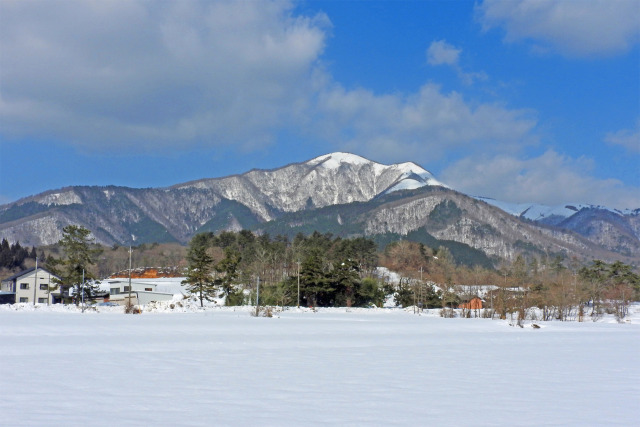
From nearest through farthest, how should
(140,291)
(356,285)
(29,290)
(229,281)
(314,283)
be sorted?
(229,281) → (314,283) → (356,285) → (29,290) → (140,291)

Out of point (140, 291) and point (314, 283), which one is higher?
point (314, 283)

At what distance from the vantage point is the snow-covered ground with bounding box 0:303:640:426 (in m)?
8.27

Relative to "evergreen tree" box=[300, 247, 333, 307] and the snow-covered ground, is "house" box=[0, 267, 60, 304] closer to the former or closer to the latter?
"evergreen tree" box=[300, 247, 333, 307]

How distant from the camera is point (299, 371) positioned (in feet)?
42.1

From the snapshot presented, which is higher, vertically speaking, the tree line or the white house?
the tree line

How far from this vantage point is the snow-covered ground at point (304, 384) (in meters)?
8.27

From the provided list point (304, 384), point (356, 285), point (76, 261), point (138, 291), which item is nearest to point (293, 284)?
point (356, 285)

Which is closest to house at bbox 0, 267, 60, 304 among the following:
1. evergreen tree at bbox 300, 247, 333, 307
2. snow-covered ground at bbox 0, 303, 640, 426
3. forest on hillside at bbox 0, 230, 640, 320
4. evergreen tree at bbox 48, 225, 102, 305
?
forest on hillside at bbox 0, 230, 640, 320

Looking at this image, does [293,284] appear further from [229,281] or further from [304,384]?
[304,384]

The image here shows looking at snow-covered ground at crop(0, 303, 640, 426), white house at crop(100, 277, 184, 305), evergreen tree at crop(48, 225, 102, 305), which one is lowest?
white house at crop(100, 277, 184, 305)

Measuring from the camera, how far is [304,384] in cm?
1106

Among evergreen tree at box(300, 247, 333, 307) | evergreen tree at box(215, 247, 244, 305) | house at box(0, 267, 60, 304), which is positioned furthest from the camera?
house at box(0, 267, 60, 304)

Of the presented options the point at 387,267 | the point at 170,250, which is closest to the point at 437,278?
the point at 387,267

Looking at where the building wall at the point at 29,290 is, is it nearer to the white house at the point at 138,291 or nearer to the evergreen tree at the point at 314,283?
the white house at the point at 138,291
